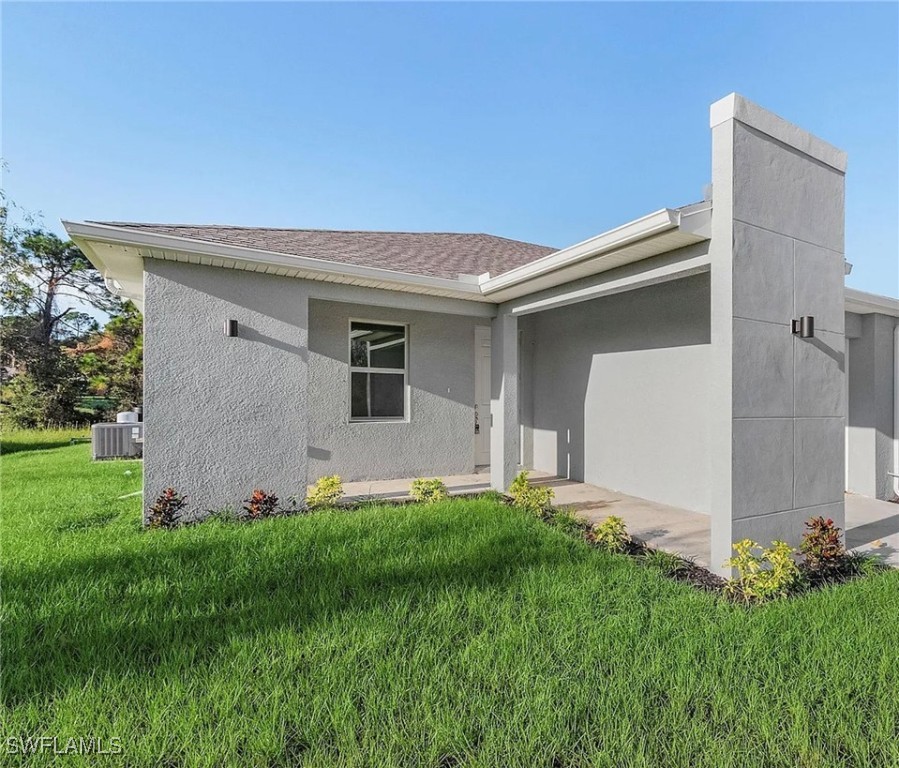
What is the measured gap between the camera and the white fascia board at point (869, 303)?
712 cm

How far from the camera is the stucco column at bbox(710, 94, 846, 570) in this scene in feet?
14.7

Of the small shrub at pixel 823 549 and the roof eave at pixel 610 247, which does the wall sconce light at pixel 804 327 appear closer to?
the roof eave at pixel 610 247

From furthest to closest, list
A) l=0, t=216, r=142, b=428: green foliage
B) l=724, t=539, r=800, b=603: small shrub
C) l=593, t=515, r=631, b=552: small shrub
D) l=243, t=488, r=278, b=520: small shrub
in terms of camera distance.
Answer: l=0, t=216, r=142, b=428: green foliage → l=243, t=488, r=278, b=520: small shrub → l=593, t=515, r=631, b=552: small shrub → l=724, t=539, r=800, b=603: small shrub

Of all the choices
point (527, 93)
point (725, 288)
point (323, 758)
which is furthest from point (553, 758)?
point (527, 93)

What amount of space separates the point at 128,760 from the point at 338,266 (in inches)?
220

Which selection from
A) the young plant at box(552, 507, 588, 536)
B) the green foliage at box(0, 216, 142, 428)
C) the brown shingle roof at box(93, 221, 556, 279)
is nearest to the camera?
the young plant at box(552, 507, 588, 536)

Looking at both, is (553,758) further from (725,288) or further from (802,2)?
(802,2)

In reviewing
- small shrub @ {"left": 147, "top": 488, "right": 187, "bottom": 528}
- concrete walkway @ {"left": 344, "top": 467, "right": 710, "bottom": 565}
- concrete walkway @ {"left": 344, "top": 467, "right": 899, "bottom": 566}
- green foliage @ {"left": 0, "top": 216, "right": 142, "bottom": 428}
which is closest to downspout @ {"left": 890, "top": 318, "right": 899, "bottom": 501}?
concrete walkway @ {"left": 344, "top": 467, "right": 899, "bottom": 566}

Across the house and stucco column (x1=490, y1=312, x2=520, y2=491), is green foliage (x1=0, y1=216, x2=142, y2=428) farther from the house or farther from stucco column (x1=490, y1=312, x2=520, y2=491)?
stucco column (x1=490, y1=312, x2=520, y2=491)

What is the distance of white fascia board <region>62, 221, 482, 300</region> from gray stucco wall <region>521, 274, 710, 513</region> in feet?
8.84

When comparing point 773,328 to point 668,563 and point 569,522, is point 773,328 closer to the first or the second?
point 668,563

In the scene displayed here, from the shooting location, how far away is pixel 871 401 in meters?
7.91
